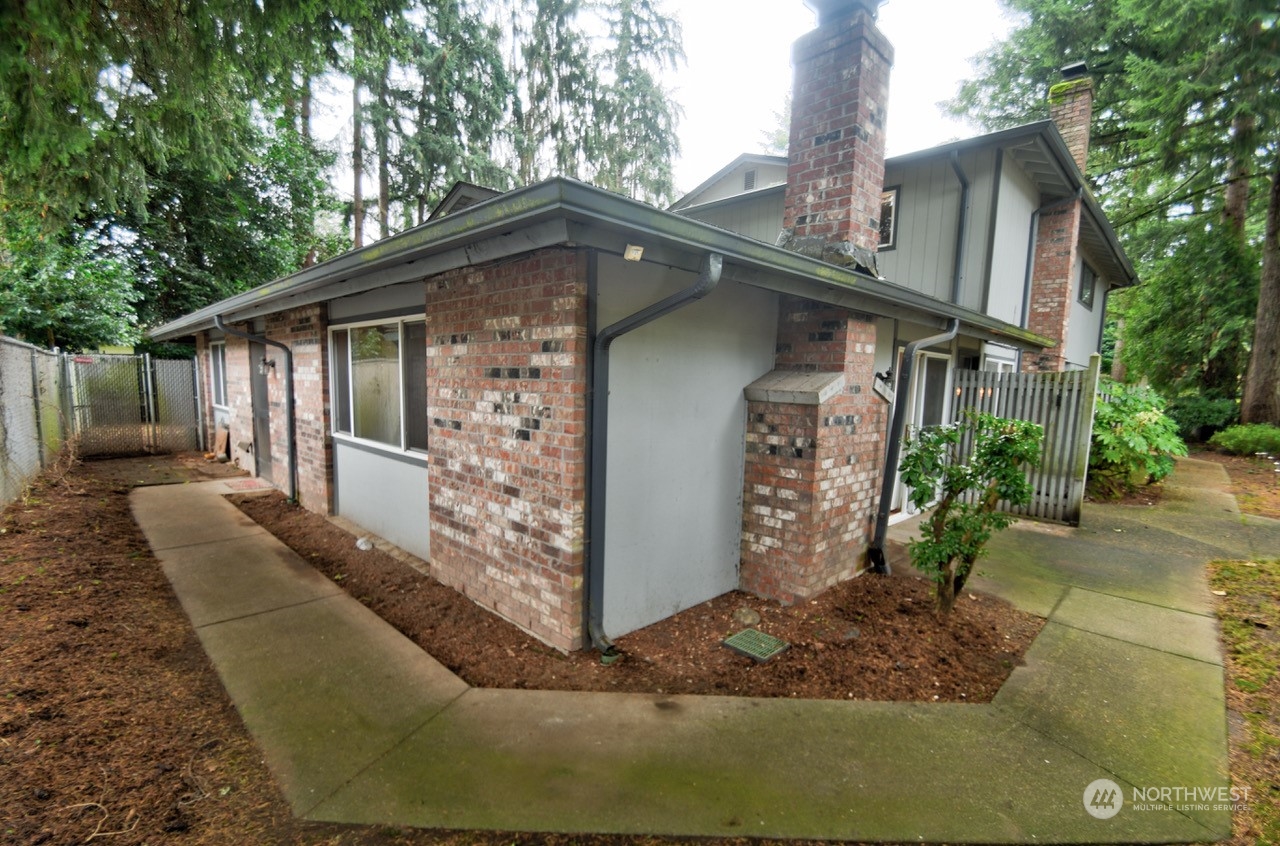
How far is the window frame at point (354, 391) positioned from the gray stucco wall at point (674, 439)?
82.3 inches

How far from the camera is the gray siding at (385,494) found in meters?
4.70

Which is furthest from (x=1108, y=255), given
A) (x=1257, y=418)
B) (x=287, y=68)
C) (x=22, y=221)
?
(x=22, y=221)

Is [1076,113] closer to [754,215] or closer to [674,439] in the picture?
[754,215]

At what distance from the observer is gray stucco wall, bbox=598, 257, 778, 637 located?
3.18 m

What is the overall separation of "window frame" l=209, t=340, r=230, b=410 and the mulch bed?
7.33m

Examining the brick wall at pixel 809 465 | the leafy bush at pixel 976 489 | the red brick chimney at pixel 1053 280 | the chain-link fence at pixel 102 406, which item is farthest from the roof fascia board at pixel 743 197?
the chain-link fence at pixel 102 406

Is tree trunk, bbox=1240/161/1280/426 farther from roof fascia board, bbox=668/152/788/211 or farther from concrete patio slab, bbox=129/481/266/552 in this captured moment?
concrete patio slab, bbox=129/481/266/552

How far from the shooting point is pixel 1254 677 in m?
3.04

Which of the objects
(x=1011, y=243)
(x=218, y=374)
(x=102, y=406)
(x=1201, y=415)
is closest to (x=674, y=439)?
(x=1011, y=243)

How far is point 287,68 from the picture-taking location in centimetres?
402

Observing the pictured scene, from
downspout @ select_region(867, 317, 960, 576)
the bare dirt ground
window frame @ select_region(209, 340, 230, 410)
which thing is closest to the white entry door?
downspout @ select_region(867, 317, 960, 576)

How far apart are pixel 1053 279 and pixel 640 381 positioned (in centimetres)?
844

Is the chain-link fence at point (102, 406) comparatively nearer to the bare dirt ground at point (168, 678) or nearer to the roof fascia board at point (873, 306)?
the bare dirt ground at point (168, 678)

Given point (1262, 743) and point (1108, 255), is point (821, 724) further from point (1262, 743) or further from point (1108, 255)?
point (1108, 255)
